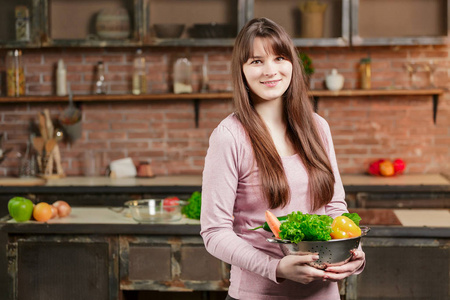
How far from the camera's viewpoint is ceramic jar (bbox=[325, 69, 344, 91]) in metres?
4.52

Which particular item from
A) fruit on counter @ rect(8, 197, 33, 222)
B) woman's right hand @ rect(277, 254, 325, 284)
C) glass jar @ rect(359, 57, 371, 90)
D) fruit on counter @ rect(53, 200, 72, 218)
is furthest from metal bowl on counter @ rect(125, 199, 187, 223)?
glass jar @ rect(359, 57, 371, 90)

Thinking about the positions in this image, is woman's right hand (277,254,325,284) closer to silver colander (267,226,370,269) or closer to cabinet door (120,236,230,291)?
silver colander (267,226,370,269)

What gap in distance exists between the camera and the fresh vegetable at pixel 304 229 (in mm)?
1429

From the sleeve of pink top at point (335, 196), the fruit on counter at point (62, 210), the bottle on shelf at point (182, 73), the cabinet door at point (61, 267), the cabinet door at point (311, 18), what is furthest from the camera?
the bottle on shelf at point (182, 73)

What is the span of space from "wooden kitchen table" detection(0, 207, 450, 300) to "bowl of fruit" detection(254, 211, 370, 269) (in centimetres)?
133

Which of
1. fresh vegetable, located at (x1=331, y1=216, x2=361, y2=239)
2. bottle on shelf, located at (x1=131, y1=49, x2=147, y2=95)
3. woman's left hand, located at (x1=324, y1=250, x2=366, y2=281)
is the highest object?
bottle on shelf, located at (x1=131, y1=49, x2=147, y2=95)

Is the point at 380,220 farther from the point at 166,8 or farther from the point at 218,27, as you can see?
the point at 166,8

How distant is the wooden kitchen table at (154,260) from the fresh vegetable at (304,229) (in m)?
1.38

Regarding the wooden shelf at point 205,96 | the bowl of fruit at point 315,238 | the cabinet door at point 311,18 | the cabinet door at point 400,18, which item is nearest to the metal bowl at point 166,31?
the wooden shelf at point 205,96

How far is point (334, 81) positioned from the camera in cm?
452

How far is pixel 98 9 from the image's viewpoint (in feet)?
15.2

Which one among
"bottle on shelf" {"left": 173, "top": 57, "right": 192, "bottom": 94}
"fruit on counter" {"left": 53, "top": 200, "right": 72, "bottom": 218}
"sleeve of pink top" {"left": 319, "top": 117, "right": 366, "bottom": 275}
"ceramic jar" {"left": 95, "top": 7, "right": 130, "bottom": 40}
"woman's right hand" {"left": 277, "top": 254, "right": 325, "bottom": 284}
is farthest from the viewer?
"bottle on shelf" {"left": 173, "top": 57, "right": 192, "bottom": 94}

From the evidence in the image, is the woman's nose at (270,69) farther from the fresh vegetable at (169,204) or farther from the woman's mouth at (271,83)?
the fresh vegetable at (169,204)

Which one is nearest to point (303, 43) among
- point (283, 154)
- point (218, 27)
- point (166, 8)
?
point (218, 27)
